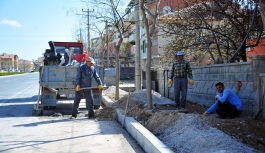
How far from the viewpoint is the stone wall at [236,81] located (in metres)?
7.64

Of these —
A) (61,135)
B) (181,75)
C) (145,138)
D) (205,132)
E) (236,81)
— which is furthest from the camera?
(181,75)

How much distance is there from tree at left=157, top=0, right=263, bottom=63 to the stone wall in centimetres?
122

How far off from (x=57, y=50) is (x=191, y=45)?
20.2ft

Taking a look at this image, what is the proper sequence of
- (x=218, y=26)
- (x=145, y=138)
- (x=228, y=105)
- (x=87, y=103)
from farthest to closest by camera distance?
(x=218, y=26)
(x=87, y=103)
(x=228, y=105)
(x=145, y=138)

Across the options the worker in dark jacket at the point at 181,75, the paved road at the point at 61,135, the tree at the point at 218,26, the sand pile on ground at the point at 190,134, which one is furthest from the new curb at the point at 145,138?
the tree at the point at 218,26

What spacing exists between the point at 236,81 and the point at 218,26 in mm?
4230

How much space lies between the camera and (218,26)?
40.2 feet

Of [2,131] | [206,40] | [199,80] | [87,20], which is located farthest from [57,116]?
[87,20]

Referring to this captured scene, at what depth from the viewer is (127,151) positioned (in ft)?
19.7

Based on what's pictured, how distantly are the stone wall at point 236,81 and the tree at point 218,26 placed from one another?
3.99 feet

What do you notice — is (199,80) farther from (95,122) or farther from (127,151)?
(127,151)

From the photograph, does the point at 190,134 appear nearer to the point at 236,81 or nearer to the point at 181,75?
the point at 236,81

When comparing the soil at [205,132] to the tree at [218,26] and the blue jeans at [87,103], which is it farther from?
the tree at [218,26]

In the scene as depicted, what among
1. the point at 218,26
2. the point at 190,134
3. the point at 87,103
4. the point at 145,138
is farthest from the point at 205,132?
the point at 218,26
